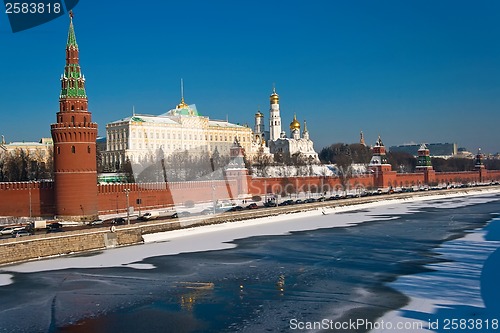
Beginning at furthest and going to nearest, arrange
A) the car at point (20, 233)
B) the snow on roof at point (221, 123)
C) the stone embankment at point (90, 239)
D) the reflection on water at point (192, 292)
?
the snow on roof at point (221, 123)
the car at point (20, 233)
the stone embankment at point (90, 239)
the reflection on water at point (192, 292)

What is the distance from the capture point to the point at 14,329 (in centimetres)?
1324

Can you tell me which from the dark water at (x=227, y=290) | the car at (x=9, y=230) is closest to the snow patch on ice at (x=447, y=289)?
the dark water at (x=227, y=290)

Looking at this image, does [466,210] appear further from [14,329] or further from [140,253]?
[14,329]

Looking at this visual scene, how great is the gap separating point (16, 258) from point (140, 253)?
14.9 ft

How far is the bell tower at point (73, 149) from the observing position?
30.9m

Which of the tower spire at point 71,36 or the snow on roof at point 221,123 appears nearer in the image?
the tower spire at point 71,36

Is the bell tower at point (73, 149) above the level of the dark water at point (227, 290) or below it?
above

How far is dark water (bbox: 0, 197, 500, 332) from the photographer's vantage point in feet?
44.7

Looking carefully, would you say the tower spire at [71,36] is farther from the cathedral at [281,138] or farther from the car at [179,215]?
the cathedral at [281,138]

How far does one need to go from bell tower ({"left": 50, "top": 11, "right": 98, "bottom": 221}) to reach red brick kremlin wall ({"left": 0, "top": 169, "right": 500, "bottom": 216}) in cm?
142

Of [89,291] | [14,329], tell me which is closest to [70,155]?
[89,291]

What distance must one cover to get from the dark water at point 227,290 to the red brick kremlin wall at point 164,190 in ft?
39.7

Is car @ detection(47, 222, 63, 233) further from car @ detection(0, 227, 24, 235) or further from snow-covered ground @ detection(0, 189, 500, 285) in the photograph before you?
snow-covered ground @ detection(0, 189, 500, 285)

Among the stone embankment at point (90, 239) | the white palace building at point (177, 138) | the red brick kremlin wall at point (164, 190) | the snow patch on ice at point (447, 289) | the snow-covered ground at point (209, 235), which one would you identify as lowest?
the snow patch on ice at point (447, 289)
